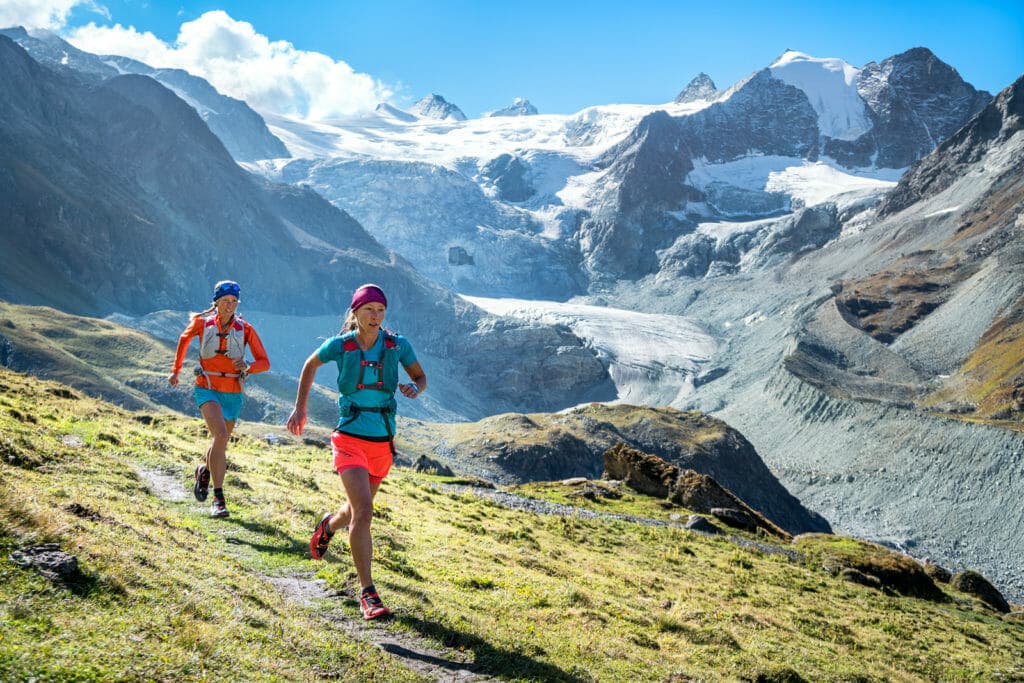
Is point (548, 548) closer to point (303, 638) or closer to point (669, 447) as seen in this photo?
point (303, 638)

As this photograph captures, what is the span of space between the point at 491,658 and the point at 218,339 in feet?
31.3

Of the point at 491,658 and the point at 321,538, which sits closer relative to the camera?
the point at 491,658

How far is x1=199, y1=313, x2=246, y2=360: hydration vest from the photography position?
16078 millimetres

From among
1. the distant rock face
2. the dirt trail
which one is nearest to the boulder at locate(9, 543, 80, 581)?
the dirt trail

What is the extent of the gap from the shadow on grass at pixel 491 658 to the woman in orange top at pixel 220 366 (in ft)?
23.4

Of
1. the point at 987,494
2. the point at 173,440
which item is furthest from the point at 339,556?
the point at 987,494

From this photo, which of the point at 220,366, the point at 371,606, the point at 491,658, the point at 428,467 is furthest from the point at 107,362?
the point at 491,658

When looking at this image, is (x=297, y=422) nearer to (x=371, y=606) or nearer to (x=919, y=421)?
(x=371, y=606)

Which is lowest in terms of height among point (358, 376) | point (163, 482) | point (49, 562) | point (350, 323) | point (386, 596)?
point (163, 482)

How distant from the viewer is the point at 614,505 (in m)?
40.9

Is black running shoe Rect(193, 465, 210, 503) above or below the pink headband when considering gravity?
below

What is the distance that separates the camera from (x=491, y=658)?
33.9ft

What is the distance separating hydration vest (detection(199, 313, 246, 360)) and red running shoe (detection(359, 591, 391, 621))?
7.16 meters

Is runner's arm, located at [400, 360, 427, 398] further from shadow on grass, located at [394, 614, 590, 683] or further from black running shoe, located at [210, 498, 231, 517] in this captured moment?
black running shoe, located at [210, 498, 231, 517]
